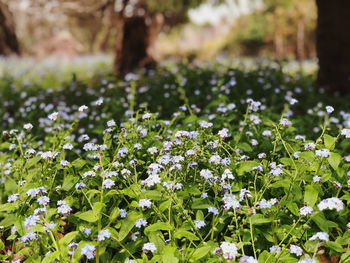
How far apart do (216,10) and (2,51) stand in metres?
9.69

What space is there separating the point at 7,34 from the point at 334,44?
13149 millimetres

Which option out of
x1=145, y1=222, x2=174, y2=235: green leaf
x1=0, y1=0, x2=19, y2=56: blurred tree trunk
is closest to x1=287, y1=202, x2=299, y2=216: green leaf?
x1=145, y1=222, x2=174, y2=235: green leaf

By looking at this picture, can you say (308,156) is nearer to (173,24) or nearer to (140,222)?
(140,222)

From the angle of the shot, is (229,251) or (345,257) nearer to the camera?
(229,251)

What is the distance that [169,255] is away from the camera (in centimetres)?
180

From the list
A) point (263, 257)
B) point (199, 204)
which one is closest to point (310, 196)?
point (263, 257)

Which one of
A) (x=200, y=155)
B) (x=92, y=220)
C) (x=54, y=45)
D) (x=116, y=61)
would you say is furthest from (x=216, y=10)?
(x=54, y=45)

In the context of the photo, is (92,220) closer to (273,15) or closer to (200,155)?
(200,155)

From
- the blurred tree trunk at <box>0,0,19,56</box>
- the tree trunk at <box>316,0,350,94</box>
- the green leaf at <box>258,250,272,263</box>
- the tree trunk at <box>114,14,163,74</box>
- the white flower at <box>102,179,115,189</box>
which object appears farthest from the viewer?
the blurred tree trunk at <box>0,0,19,56</box>

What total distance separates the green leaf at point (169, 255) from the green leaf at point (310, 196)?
0.90 meters

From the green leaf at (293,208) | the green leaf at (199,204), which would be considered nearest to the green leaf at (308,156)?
the green leaf at (293,208)

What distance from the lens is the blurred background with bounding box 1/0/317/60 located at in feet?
28.7

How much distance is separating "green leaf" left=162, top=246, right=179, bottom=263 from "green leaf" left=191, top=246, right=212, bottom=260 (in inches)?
4.7

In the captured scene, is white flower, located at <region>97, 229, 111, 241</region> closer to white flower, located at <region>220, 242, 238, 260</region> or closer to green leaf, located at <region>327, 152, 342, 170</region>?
white flower, located at <region>220, 242, 238, 260</region>
